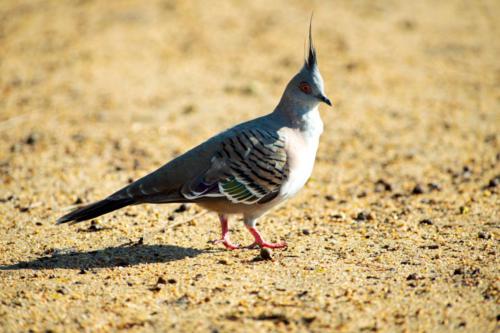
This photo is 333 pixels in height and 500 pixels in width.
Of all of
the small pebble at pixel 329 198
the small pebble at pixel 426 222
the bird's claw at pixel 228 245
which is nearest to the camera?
the bird's claw at pixel 228 245

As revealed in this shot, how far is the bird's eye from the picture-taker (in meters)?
5.59

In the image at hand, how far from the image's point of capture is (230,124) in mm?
8758

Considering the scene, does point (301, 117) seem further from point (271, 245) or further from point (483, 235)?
point (483, 235)

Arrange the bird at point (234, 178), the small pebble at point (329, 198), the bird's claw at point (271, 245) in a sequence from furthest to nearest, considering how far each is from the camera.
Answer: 1. the small pebble at point (329, 198)
2. the bird's claw at point (271, 245)
3. the bird at point (234, 178)

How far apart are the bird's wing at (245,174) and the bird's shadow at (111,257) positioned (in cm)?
49

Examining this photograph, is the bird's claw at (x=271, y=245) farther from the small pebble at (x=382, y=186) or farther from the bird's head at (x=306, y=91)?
the small pebble at (x=382, y=186)

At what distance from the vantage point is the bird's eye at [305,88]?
5.59 m

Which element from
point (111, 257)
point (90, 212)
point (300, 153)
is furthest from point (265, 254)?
point (90, 212)

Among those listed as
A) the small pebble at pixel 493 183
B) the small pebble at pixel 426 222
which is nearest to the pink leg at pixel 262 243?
the small pebble at pixel 426 222

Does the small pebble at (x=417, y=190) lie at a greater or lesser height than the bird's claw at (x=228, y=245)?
greater

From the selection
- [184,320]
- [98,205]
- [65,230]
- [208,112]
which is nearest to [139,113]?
[208,112]

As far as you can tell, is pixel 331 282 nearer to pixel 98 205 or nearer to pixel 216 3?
pixel 98 205

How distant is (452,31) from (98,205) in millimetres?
9372

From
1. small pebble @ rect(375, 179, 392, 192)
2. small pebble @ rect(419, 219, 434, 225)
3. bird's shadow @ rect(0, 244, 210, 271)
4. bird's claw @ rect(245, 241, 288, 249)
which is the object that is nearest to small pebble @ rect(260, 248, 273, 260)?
bird's claw @ rect(245, 241, 288, 249)
